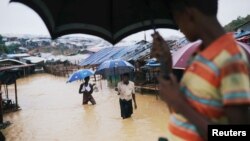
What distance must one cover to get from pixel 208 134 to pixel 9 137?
33.5 feet

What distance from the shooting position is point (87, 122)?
12000 mm

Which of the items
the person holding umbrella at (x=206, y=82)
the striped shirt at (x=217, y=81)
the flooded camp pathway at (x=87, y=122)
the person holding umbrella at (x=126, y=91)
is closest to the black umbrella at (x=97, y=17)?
the person holding umbrella at (x=206, y=82)

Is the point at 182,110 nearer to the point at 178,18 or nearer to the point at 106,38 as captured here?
the point at 178,18

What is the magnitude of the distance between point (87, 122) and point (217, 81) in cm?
1087

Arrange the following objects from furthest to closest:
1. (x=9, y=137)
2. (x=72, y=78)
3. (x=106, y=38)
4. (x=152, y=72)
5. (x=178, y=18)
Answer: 1. (x=152, y=72)
2. (x=72, y=78)
3. (x=9, y=137)
4. (x=106, y=38)
5. (x=178, y=18)

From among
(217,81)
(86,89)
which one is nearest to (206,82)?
(217,81)

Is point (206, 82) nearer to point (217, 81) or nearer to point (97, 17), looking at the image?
point (217, 81)

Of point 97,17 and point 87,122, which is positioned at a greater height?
point 97,17

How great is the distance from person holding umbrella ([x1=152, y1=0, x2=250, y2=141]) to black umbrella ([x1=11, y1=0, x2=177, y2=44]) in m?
1.25

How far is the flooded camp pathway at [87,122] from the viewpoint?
32.5 feet

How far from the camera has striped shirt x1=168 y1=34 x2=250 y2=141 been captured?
135 centimetres

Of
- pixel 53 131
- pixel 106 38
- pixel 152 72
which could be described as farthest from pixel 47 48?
pixel 106 38

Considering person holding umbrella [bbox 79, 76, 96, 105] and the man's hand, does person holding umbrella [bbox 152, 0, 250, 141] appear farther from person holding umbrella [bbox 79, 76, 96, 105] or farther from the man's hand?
person holding umbrella [bbox 79, 76, 96, 105]

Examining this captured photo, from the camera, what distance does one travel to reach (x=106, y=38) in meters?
3.31
